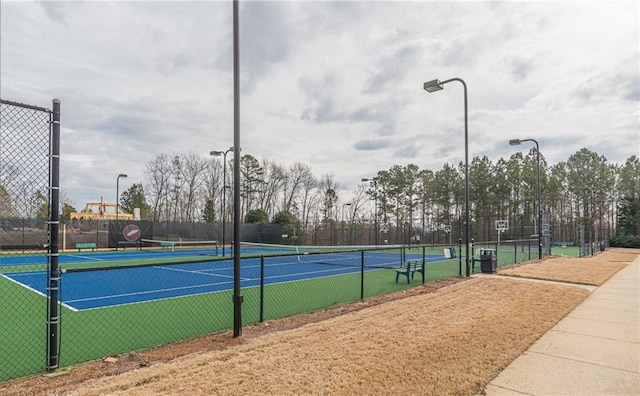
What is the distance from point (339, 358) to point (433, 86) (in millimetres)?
10537

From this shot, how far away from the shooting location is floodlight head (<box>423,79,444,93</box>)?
42.9 ft

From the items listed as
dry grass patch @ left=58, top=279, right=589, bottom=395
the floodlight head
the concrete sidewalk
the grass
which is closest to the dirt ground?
dry grass patch @ left=58, top=279, right=589, bottom=395

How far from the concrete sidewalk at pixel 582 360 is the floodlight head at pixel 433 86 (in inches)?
310

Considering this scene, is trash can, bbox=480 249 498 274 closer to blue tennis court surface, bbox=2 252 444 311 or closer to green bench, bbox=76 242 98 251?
blue tennis court surface, bbox=2 252 444 311

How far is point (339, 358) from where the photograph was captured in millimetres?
4984

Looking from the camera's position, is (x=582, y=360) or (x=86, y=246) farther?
(x=86, y=246)

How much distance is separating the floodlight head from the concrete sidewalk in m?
7.88

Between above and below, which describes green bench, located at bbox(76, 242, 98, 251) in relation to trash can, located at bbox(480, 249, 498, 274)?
below

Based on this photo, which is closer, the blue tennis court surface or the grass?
the grass

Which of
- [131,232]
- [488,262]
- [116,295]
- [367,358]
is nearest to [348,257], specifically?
[488,262]

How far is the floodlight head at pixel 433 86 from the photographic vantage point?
13078 mm

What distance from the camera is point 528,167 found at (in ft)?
181

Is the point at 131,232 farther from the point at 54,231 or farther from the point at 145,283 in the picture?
the point at 54,231

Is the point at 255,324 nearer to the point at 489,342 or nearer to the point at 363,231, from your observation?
the point at 489,342
